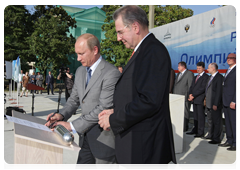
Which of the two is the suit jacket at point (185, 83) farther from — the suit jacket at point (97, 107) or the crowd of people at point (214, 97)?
the suit jacket at point (97, 107)

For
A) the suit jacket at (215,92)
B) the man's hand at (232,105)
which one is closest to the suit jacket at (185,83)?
the suit jacket at (215,92)

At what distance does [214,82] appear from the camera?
5734 mm

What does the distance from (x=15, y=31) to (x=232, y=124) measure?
28092 millimetres

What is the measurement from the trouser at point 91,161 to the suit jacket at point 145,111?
45 cm

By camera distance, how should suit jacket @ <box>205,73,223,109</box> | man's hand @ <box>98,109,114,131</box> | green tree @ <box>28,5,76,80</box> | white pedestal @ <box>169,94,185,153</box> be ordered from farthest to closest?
green tree @ <box>28,5,76,80</box>, suit jacket @ <box>205,73,223,109</box>, white pedestal @ <box>169,94,185,153</box>, man's hand @ <box>98,109,114,131</box>

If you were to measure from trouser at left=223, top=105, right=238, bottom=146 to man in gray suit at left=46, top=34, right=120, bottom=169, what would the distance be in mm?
3806

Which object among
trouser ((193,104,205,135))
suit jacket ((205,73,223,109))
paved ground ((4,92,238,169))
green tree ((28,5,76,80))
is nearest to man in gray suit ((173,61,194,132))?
trouser ((193,104,205,135))

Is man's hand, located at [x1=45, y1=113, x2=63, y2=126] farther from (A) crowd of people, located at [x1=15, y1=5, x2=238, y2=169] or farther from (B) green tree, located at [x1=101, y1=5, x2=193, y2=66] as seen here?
(B) green tree, located at [x1=101, y1=5, x2=193, y2=66]

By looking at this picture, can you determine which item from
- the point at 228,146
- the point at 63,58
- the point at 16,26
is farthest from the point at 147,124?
the point at 16,26

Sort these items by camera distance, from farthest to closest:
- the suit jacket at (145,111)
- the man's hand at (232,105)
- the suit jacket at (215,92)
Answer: the suit jacket at (215,92), the man's hand at (232,105), the suit jacket at (145,111)

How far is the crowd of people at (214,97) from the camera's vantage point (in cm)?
500

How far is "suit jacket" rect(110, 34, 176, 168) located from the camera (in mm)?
1562

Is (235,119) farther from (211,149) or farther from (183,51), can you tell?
(183,51)

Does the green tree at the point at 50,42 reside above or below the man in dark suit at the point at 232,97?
above
